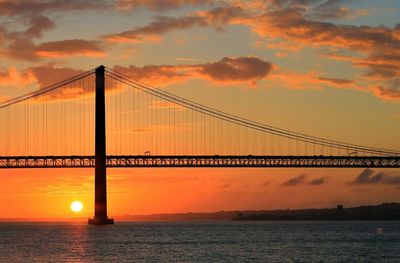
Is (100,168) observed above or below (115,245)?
above

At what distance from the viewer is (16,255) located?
2726 inches

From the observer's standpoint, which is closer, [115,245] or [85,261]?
[85,261]

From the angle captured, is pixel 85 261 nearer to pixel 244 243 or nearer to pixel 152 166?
pixel 244 243

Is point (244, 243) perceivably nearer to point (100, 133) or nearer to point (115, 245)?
point (115, 245)

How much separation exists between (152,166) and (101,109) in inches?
592

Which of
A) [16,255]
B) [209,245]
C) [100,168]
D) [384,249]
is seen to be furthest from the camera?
[100,168]

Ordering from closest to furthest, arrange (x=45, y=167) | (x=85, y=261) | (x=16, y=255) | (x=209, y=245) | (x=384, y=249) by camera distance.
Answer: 1. (x=85, y=261)
2. (x=16, y=255)
3. (x=384, y=249)
4. (x=209, y=245)
5. (x=45, y=167)

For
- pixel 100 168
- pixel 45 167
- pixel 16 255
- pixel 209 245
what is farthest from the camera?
pixel 45 167

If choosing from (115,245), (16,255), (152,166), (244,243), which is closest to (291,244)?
(244,243)

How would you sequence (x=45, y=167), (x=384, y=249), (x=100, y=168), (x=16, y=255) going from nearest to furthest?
(x=16, y=255) < (x=384, y=249) < (x=100, y=168) < (x=45, y=167)

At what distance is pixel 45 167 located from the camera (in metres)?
116

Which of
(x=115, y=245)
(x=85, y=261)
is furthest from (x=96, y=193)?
(x=85, y=261)

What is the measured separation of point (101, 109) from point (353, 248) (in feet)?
126

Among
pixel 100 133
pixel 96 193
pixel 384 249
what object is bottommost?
pixel 384 249
